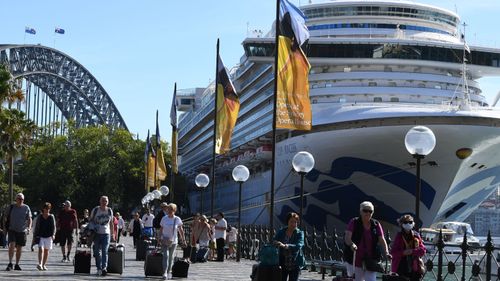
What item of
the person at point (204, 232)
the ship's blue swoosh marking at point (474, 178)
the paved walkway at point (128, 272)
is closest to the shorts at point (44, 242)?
the paved walkway at point (128, 272)

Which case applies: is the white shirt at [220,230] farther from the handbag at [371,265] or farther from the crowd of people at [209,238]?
the handbag at [371,265]

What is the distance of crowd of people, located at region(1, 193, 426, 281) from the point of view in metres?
12.2

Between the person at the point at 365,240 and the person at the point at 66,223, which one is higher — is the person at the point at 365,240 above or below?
below

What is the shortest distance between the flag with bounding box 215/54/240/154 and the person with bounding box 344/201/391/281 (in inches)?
533

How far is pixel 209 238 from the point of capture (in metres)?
26.8

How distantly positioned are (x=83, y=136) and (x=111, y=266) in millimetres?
71605

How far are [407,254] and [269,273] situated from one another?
2.21 m

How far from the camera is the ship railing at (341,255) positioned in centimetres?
1680

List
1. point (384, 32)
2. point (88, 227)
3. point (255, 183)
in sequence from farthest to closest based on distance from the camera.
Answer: point (255, 183)
point (384, 32)
point (88, 227)

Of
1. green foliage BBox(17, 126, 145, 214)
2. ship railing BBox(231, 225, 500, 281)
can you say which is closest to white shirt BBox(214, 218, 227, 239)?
ship railing BBox(231, 225, 500, 281)

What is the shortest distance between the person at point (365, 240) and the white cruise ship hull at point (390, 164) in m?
23.4

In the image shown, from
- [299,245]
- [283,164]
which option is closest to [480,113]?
[283,164]

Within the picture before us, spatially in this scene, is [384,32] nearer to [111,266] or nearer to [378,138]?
[378,138]

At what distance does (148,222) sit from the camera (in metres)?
30.7
